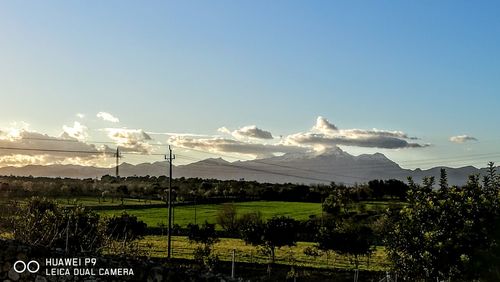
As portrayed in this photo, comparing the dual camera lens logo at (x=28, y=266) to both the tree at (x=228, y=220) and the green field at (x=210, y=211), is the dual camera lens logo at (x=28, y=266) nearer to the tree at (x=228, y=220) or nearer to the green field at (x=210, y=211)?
the green field at (x=210, y=211)

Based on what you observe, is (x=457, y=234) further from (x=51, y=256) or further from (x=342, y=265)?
(x=342, y=265)

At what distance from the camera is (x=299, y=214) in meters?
99.3

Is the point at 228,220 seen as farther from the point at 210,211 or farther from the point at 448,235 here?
the point at 448,235

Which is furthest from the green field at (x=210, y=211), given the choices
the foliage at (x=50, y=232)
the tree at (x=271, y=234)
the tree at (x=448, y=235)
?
the tree at (x=448, y=235)

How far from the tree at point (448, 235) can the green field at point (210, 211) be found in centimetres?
5654

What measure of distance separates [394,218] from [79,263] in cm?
1960

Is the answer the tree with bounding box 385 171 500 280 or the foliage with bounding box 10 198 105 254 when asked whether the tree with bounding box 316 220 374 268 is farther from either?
the tree with bounding box 385 171 500 280

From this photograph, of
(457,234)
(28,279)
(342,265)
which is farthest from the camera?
(342,265)

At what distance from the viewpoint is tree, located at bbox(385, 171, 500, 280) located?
77.7ft

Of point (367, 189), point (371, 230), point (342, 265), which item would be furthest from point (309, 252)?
point (367, 189)

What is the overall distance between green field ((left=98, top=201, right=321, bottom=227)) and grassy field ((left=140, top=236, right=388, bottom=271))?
Result: 14.6 metres

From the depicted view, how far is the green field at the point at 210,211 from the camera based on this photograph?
280 ft

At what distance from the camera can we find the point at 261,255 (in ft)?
195

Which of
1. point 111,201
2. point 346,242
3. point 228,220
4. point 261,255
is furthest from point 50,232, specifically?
point 111,201
